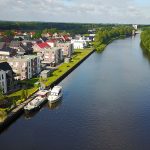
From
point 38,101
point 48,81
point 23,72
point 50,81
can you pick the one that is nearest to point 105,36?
point 50,81

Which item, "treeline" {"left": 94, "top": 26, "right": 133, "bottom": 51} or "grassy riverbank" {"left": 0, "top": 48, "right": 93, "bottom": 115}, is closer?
"grassy riverbank" {"left": 0, "top": 48, "right": 93, "bottom": 115}

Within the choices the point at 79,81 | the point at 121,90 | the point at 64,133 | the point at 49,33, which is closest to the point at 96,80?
the point at 79,81

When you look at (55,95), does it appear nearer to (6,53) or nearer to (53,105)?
(53,105)

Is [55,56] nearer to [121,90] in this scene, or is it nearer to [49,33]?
[121,90]

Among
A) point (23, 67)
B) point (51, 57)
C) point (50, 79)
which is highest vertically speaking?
point (51, 57)

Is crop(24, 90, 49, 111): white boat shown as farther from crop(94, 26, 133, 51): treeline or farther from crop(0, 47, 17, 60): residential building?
crop(94, 26, 133, 51): treeline

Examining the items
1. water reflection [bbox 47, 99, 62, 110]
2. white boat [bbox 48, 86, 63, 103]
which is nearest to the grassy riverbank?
white boat [bbox 48, 86, 63, 103]
